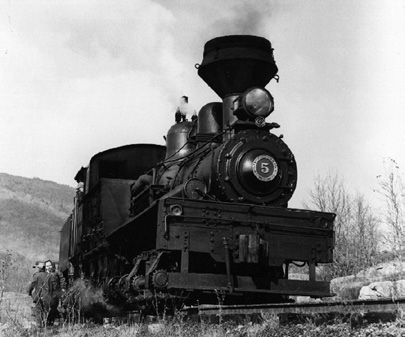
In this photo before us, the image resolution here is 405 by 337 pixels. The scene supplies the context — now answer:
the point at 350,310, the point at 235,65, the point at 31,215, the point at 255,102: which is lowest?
the point at 350,310

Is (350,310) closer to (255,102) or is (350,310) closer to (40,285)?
(255,102)

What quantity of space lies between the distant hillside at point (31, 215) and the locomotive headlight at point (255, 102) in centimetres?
3282

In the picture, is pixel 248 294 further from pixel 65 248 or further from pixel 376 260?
pixel 376 260

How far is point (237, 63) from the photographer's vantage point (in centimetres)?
826

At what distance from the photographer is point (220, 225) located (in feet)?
23.7

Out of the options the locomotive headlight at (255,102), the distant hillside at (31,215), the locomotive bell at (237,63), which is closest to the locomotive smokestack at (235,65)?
the locomotive bell at (237,63)

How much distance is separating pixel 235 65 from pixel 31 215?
147 feet

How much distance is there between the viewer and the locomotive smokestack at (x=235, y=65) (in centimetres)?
824

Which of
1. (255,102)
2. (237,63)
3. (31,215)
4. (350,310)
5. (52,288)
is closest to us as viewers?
(350,310)

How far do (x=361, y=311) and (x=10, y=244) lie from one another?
40054 millimetres

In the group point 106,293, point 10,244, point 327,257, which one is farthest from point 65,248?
point 10,244

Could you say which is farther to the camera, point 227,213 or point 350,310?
point 227,213

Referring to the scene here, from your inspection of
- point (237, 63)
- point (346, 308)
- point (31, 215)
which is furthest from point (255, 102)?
point (31, 215)

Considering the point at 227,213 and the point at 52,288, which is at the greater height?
the point at 227,213
